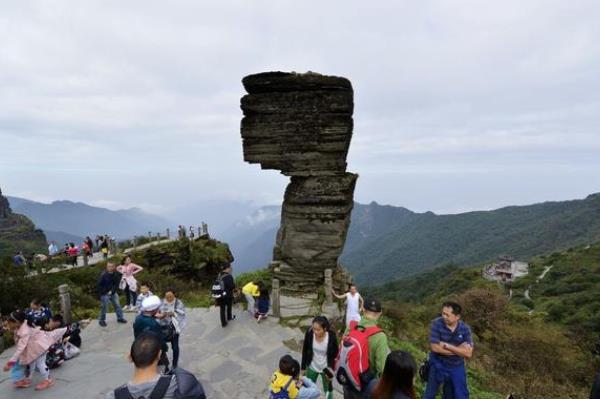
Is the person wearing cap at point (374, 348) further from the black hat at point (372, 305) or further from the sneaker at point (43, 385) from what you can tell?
the sneaker at point (43, 385)

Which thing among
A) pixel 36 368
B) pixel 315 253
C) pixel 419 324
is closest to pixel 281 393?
pixel 36 368

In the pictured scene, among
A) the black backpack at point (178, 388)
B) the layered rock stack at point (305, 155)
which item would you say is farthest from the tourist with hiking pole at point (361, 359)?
the layered rock stack at point (305, 155)

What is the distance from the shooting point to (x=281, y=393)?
4.72m

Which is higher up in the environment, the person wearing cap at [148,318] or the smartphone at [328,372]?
the person wearing cap at [148,318]

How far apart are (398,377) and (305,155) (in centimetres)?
1176

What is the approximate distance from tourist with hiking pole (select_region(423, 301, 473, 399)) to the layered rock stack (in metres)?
9.56

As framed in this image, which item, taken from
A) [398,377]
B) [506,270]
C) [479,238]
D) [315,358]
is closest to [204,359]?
[315,358]

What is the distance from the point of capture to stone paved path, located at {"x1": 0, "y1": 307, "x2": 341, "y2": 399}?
25.8 ft

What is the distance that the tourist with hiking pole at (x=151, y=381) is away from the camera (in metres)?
3.56

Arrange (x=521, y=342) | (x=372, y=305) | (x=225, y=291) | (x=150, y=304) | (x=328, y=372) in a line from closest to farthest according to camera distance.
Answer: (x=372, y=305)
(x=328, y=372)
(x=150, y=304)
(x=225, y=291)
(x=521, y=342)

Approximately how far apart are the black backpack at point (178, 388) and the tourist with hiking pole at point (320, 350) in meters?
2.26

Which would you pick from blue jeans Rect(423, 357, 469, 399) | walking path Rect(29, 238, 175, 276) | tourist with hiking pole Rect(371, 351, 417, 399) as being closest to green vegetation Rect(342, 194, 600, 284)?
walking path Rect(29, 238, 175, 276)

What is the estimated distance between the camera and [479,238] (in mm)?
116812

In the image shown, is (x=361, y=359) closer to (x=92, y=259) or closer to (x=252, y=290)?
(x=252, y=290)
